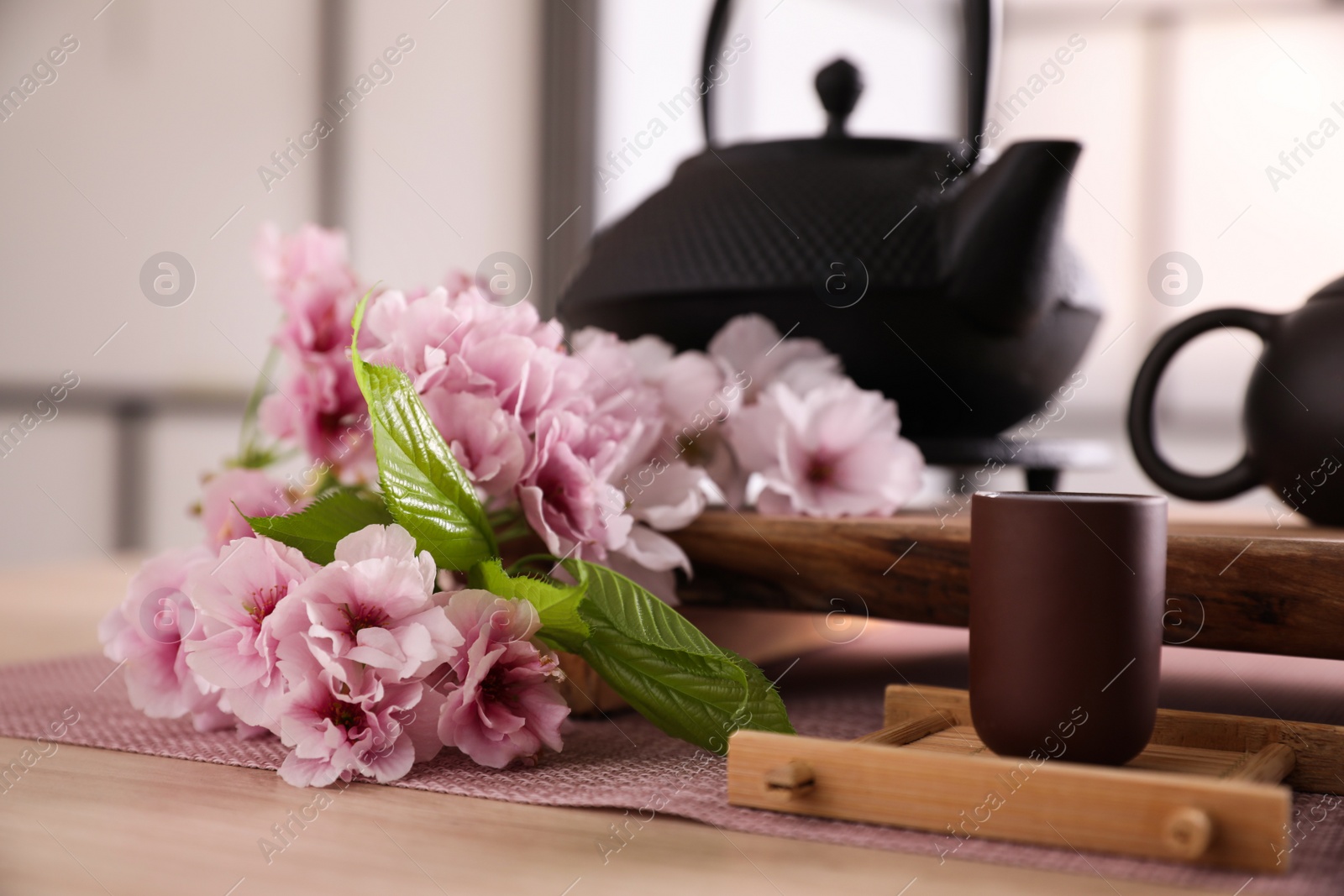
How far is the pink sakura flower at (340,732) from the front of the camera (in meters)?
0.52

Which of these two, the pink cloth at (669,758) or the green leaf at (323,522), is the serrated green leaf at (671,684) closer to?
the pink cloth at (669,758)

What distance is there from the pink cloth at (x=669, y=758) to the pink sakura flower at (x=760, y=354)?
0.20m

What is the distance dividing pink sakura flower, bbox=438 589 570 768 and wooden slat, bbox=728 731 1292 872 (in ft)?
0.34

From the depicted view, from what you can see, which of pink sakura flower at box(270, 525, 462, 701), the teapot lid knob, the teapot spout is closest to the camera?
pink sakura flower at box(270, 525, 462, 701)

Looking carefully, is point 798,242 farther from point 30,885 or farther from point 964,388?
point 30,885

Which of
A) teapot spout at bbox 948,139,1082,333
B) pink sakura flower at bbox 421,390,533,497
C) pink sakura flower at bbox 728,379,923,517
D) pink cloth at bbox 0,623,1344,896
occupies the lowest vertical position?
pink cloth at bbox 0,623,1344,896

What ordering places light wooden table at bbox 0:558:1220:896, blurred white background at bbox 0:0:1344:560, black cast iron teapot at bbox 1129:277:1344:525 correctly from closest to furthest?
light wooden table at bbox 0:558:1220:896 < black cast iron teapot at bbox 1129:277:1344:525 < blurred white background at bbox 0:0:1344:560

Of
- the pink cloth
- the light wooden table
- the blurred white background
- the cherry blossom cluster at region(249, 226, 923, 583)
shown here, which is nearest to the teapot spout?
the cherry blossom cluster at region(249, 226, 923, 583)

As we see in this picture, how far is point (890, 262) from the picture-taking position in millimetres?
796

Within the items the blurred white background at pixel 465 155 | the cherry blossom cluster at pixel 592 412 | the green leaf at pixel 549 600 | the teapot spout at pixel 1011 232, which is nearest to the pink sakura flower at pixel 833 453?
the cherry blossom cluster at pixel 592 412

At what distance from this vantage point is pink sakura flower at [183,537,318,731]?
0.53 meters

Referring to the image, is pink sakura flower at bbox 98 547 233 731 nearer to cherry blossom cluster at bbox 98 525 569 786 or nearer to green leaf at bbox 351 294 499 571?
cherry blossom cluster at bbox 98 525 569 786

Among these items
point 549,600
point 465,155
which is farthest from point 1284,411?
point 465,155

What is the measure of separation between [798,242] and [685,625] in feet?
1.18
